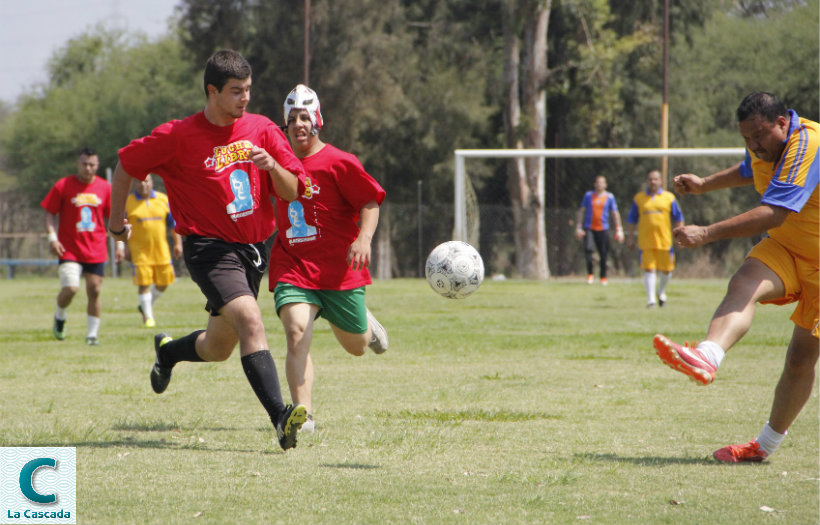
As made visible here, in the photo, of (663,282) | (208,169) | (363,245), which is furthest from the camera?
(663,282)

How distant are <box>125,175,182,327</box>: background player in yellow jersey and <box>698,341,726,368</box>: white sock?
32.0 ft

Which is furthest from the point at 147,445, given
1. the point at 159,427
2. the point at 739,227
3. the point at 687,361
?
the point at 739,227

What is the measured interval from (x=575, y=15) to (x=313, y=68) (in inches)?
357

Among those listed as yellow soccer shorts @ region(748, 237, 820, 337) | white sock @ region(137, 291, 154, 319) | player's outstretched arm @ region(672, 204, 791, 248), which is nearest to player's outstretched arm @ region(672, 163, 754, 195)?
yellow soccer shorts @ region(748, 237, 820, 337)

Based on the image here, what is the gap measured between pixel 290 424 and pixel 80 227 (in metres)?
7.76

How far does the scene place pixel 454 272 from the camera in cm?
687

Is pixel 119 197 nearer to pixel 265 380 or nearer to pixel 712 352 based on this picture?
pixel 265 380

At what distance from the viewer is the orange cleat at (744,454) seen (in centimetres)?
569

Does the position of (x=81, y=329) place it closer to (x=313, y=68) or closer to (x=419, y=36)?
(x=313, y=68)

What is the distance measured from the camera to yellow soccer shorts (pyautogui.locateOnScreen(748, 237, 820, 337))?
17.4ft

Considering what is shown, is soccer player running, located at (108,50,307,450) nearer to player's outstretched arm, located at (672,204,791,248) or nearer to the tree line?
player's outstretched arm, located at (672,204,791,248)

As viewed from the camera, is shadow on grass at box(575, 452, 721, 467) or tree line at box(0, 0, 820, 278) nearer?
shadow on grass at box(575, 452, 721, 467)

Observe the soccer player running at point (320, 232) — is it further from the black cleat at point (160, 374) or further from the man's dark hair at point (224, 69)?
the black cleat at point (160, 374)

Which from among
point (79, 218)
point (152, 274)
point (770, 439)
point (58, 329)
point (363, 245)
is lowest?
point (58, 329)
